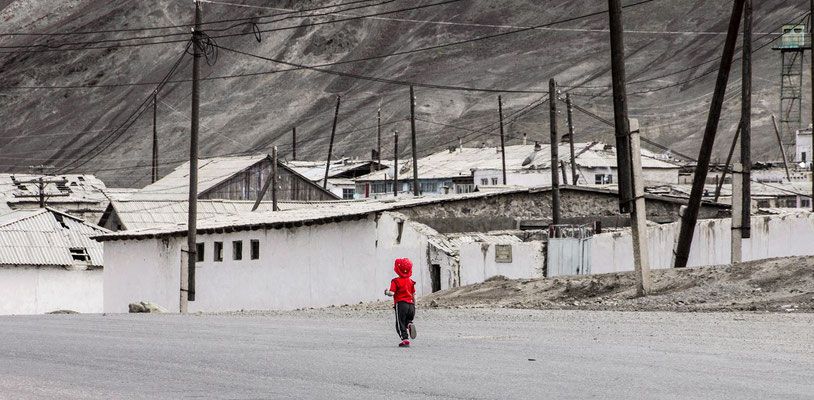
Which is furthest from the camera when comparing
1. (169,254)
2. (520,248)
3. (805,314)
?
(169,254)

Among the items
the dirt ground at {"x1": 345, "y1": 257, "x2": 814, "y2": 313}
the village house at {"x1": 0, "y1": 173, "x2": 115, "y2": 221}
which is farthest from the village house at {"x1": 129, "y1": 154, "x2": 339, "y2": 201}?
the dirt ground at {"x1": 345, "y1": 257, "x2": 814, "y2": 313}

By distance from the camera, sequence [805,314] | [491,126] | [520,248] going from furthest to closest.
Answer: [491,126] < [520,248] < [805,314]

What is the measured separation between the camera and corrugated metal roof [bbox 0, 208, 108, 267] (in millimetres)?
56625

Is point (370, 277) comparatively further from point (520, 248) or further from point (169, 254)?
point (169, 254)

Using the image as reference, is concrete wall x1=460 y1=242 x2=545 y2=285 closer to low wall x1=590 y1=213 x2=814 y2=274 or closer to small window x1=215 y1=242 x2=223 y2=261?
low wall x1=590 y1=213 x2=814 y2=274

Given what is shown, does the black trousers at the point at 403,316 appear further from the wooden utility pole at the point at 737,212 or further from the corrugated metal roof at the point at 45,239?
the corrugated metal roof at the point at 45,239

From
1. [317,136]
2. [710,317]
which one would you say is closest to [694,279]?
[710,317]

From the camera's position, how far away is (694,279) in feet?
87.5

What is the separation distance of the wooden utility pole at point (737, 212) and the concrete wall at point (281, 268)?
8.58 metres

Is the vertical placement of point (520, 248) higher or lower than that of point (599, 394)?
higher

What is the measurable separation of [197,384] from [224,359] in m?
2.54

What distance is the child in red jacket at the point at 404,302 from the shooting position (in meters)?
16.7

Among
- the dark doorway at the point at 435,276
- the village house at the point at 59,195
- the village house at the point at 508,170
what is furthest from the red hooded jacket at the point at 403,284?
the village house at the point at 59,195

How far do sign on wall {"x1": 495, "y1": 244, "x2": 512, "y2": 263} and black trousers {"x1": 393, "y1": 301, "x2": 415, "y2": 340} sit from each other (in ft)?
64.6
